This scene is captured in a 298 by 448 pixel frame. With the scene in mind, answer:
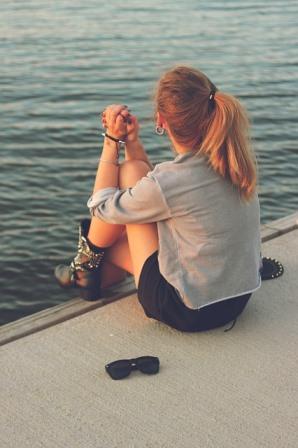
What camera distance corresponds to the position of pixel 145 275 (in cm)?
410

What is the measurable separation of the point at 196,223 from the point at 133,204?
29 centimetres

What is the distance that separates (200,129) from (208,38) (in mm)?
10502

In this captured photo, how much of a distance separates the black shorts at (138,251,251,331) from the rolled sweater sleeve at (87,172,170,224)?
24 cm

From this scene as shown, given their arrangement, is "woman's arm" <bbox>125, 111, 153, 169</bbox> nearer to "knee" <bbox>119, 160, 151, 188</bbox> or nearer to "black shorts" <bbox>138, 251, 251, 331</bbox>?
"knee" <bbox>119, 160, 151, 188</bbox>

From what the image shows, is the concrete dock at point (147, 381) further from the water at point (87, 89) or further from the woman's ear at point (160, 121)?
the water at point (87, 89)

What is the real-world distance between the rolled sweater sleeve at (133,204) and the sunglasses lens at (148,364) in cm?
61

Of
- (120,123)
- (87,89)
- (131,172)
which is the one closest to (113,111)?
(120,123)

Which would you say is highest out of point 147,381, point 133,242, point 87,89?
point 133,242

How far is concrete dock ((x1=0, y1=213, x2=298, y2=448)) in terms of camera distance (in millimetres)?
3326

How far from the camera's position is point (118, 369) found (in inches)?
147

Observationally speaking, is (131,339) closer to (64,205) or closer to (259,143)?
(64,205)

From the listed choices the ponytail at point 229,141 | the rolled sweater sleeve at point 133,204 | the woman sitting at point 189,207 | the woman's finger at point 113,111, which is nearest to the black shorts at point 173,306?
the woman sitting at point 189,207

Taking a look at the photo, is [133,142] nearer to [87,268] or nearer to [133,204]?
[133,204]

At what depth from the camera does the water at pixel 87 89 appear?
6867 mm
